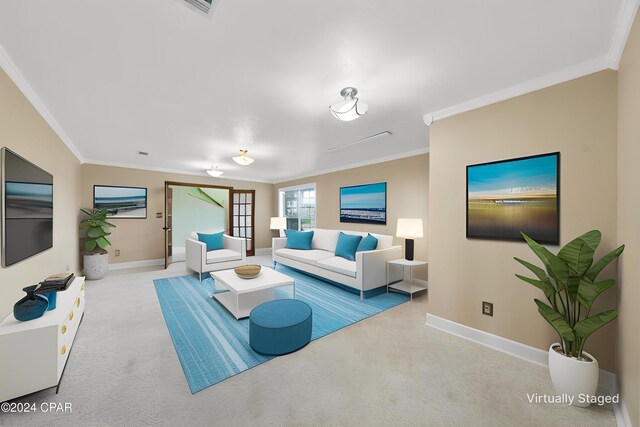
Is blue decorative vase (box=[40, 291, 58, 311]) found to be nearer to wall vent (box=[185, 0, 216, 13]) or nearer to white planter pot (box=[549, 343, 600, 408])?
wall vent (box=[185, 0, 216, 13])

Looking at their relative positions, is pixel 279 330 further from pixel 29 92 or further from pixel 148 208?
pixel 148 208

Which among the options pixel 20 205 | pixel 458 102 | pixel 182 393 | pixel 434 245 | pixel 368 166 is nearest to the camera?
pixel 182 393

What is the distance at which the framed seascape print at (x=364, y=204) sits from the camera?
185 inches

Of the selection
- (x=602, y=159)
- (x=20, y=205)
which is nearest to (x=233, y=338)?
(x=20, y=205)

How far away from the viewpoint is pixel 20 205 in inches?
77.0

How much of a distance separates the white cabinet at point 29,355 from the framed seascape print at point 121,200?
13.8 feet

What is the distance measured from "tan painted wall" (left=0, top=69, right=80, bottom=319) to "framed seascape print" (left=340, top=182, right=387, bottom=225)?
4596 mm

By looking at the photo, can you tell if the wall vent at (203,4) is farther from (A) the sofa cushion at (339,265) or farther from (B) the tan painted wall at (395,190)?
(B) the tan painted wall at (395,190)

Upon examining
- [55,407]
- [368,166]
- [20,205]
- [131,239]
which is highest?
[368,166]

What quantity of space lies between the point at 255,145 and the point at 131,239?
401 centimetres

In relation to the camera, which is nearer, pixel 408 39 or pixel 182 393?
pixel 408 39

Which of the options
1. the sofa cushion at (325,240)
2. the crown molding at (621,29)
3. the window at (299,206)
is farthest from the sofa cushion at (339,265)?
the crown molding at (621,29)

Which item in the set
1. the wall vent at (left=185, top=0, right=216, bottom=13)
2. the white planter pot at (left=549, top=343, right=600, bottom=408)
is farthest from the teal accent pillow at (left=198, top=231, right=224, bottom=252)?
the white planter pot at (left=549, top=343, right=600, bottom=408)

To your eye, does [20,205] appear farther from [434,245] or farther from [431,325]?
[431,325]
